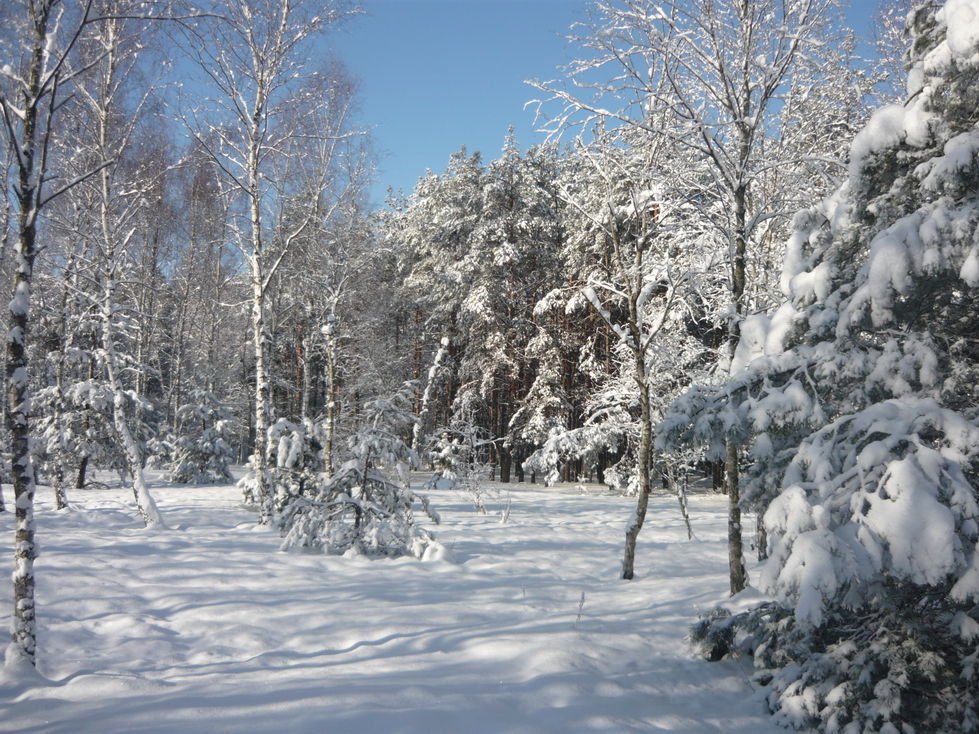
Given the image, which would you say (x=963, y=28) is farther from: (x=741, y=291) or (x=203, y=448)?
(x=203, y=448)

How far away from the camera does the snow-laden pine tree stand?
3430mm

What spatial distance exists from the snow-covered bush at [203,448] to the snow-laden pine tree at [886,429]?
16844mm

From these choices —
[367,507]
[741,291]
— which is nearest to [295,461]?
[367,507]

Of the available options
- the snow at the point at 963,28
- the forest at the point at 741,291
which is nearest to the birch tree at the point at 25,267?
the forest at the point at 741,291

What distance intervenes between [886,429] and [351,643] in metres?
4.56

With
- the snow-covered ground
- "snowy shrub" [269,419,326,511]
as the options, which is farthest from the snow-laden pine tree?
"snowy shrub" [269,419,326,511]

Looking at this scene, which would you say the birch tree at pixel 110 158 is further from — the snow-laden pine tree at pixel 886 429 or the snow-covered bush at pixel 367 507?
the snow-laden pine tree at pixel 886 429

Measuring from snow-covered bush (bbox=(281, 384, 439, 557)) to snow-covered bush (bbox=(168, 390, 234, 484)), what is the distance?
1059 centimetres

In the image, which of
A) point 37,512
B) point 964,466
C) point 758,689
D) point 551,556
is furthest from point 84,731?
point 37,512

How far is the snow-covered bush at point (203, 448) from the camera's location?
1777 centimetres

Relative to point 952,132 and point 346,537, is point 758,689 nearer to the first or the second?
point 952,132

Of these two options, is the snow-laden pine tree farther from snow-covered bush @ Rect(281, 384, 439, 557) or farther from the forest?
snow-covered bush @ Rect(281, 384, 439, 557)

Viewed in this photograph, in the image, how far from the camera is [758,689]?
464cm

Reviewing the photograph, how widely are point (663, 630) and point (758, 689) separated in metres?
1.29
